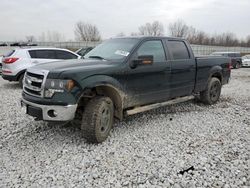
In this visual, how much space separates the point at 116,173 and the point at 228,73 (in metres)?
5.60

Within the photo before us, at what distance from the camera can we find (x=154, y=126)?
4895 millimetres

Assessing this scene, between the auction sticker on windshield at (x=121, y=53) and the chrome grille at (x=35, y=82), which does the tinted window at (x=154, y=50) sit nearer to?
the auction sticker on windshield at (x=121, y=53)

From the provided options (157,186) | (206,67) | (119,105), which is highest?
(206,67)

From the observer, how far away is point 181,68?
17.7 ft

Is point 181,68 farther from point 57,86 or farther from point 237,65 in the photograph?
point 237,65

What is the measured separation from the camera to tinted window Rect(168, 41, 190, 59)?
533 cm

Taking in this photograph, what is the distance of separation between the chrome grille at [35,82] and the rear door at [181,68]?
277cm

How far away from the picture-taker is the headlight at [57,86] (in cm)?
353

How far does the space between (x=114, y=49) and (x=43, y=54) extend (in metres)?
5.38

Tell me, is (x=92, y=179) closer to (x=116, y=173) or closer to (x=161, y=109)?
(x=116, y=173)

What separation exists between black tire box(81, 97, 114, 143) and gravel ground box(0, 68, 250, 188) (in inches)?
6.6

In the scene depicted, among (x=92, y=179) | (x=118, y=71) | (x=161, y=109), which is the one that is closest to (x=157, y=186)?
(x=92, y=179)

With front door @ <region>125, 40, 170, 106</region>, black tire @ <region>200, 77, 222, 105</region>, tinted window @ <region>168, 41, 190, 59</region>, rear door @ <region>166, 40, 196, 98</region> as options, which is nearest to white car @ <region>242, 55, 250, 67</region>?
black tire @ <region>200, 77, 222, 105</region>

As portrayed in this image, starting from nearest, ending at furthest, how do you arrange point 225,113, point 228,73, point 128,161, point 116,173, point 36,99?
point 116,173 < point 128,161 < point 36,99 < point 225,113 < point 228,73
